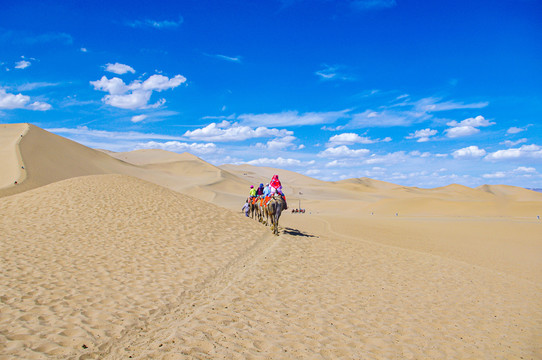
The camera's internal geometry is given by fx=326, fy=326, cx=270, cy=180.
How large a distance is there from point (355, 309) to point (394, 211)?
39987 millimetres

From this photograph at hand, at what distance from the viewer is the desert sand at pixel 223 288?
5.27 metres

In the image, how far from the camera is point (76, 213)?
14.4 m

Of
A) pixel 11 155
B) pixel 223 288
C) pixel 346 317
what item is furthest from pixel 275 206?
pixel 11 155

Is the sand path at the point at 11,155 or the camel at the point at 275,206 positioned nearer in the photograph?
the camel at the point at 275,206

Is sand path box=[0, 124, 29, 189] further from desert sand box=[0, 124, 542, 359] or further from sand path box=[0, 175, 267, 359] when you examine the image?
desert sand box=[0, 124, 542, 359]

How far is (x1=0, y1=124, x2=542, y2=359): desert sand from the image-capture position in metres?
5.27

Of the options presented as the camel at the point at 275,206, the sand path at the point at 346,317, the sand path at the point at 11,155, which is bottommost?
the sand path at the point at 346,317

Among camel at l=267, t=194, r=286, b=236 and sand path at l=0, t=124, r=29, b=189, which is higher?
sand path at l=0, t=124, r=29, b=189

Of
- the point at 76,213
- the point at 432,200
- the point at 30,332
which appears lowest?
the point at 30,332

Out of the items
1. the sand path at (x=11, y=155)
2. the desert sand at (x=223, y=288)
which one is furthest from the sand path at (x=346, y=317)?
the sand path at (x=11, y=155)

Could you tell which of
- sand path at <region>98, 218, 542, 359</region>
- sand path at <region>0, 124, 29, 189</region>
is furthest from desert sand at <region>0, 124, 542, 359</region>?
sand path at <region>0, 124, 29, 189</region>

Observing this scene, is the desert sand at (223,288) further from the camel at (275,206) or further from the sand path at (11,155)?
the sand path at (11,155)

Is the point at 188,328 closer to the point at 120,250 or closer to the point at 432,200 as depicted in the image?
the point at 120,250

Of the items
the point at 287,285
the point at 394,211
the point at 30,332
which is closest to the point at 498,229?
the point at 394,211
